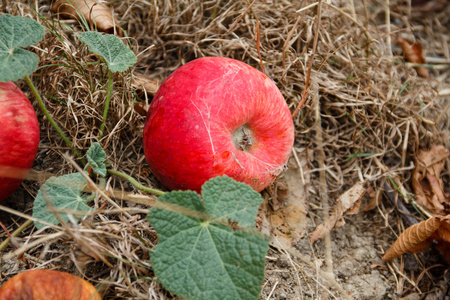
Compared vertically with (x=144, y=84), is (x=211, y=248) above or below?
below

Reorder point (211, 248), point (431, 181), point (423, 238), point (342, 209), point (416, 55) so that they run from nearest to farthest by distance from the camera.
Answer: point (211, 248) → point (423, 238) → point (342, 209) → point (431, 181) → point (416, 55)

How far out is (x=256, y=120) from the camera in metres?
1.66

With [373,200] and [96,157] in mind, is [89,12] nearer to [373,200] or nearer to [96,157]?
[96,157]

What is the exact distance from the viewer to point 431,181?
86.9 inches

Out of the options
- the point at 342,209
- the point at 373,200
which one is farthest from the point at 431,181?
the point at 342,209

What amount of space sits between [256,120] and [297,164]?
0.54 m

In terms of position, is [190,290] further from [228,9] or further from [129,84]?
[228,9]

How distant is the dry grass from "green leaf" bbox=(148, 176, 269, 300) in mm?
222

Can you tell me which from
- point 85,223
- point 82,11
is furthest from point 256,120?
point 82,11

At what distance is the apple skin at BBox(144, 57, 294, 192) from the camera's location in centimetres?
153

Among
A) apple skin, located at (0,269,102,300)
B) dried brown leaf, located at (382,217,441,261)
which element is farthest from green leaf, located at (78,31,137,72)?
dried brown leaf, located at (382,217,441,261)

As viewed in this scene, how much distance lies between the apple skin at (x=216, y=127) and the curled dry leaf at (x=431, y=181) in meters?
0.97

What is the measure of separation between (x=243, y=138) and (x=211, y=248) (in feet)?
1.71

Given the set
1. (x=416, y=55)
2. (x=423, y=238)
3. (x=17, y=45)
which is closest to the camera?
(x=17, y=45)
